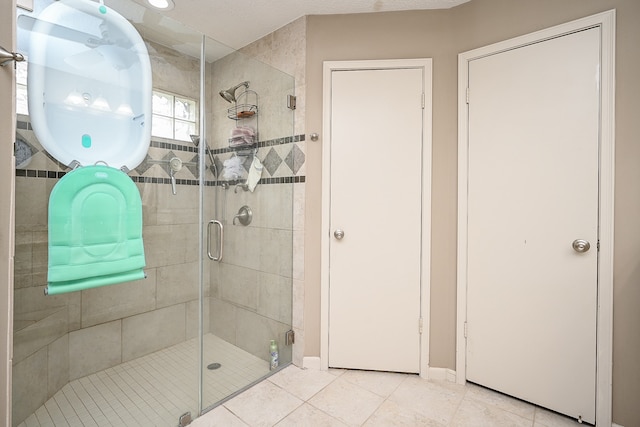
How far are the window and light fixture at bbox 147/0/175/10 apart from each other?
0.80 metres

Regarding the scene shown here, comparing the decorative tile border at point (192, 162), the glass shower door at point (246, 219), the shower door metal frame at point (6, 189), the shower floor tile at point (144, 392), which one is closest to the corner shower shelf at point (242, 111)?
the glass shower door at point (246, 219)

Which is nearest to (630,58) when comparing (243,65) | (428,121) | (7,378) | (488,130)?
A: (488,130)

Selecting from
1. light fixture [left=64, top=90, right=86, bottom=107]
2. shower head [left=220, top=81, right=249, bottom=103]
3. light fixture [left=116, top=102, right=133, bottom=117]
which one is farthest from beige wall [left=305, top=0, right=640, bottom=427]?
→ light fixture [left=64, top=90, right=86, bottom=107]

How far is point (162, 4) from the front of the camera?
77.2 inches

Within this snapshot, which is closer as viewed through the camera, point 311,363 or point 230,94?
point 230,94

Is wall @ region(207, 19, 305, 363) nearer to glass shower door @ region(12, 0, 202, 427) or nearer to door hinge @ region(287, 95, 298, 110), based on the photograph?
door hinge @ region(287, 95, 298, 110)

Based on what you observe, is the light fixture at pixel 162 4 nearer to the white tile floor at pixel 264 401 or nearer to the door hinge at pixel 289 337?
the white tile floor at pixel 264 401

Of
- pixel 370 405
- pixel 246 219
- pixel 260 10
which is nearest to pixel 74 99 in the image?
pixel 246 219

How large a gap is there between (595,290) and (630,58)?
3.73 ft

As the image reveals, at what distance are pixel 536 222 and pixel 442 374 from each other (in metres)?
1.12

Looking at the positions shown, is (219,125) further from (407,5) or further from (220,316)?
(407,5)

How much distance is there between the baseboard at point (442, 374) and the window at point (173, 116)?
2126mm

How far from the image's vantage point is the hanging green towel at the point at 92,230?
1.23 m

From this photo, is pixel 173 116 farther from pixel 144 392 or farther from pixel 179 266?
pixel 144 392
